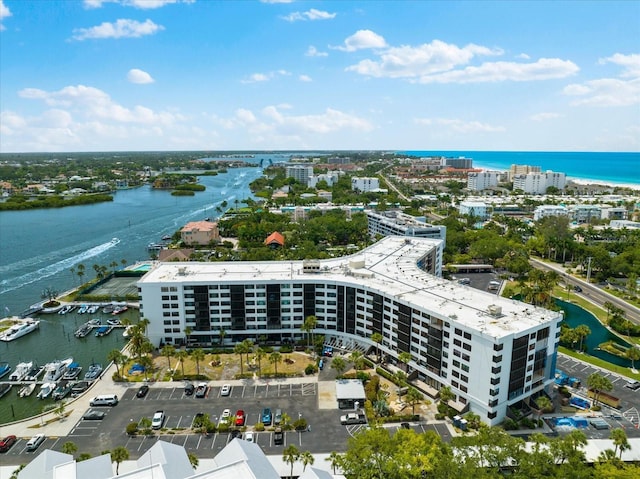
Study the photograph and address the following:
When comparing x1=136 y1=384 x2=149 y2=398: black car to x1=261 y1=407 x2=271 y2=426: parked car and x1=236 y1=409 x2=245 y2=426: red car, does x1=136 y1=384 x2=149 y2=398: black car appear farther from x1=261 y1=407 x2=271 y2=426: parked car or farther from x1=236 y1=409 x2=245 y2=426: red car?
x1=261 y1=407 x2=271 y2=426: parked car

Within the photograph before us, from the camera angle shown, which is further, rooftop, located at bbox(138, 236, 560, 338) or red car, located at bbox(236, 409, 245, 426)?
rooftop, located at bbox(138, 236, 560, 338)

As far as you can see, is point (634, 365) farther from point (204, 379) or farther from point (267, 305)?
point (204, 379)

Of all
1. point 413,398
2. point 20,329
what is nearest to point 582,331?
point 413,398

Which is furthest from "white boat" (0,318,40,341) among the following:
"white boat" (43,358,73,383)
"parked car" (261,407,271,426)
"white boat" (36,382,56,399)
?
"parked car" (261,407,271,426)

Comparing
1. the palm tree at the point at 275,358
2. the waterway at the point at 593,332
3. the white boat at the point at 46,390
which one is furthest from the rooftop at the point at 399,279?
the waterway at the point at 593,332

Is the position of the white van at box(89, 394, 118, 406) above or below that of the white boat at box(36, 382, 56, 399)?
above

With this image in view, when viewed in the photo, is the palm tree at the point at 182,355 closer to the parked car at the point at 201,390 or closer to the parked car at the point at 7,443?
the parked car at the point at 201,390
